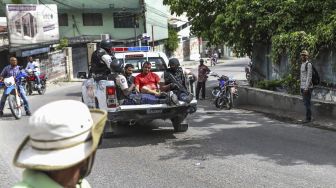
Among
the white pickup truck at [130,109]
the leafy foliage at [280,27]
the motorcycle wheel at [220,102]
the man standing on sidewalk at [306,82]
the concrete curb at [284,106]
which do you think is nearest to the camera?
the white pickup truck at [130,109]

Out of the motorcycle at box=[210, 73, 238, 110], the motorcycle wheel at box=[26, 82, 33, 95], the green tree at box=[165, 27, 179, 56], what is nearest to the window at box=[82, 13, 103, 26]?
the green tree at box=[165, 27, 179, 56]

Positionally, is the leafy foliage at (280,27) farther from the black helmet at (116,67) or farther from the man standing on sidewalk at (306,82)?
the black helmet at (116,67)

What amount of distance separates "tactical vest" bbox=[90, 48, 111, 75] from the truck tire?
1773 millimetres

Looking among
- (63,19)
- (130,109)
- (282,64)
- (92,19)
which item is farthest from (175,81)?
(63,19)

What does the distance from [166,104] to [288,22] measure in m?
6.39

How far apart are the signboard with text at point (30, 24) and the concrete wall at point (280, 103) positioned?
20.2 m

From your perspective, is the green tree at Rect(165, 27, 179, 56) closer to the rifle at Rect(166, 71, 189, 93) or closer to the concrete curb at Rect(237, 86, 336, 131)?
the concrete curb at Rect(237, 86, 336, 131)

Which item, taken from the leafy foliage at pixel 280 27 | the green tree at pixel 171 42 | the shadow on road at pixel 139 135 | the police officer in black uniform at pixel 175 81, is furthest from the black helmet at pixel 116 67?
the green tree at pixel 171 42

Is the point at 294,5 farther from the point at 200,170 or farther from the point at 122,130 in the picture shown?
the point at 200,170

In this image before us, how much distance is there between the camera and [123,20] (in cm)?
5109

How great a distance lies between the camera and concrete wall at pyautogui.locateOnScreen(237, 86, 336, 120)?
464 inches

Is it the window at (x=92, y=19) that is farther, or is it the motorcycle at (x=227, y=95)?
the window at (x=92, y=19)

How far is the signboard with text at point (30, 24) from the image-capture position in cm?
3197

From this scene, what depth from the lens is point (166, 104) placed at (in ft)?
32.5
